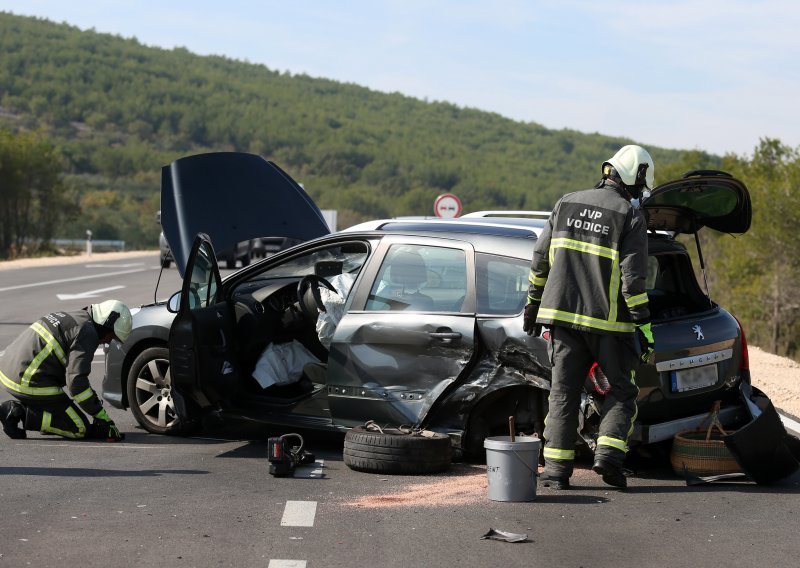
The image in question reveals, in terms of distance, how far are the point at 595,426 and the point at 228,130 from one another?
13242 centimetres

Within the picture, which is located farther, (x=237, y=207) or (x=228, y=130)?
(x=228, y=130)

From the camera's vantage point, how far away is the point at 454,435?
7.51 m

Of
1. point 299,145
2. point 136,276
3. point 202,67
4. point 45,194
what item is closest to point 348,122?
point 299,145

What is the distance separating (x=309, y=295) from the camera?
8.48 m

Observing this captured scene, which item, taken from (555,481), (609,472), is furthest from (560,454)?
(609,472)

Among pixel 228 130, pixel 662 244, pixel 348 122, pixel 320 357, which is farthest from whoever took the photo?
pixel 348 122

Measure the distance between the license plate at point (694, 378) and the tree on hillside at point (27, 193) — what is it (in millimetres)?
41103

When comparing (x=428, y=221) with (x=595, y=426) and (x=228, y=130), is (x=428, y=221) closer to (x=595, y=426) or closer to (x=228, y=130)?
(x=595, y=426)

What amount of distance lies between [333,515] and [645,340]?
2.09 meters

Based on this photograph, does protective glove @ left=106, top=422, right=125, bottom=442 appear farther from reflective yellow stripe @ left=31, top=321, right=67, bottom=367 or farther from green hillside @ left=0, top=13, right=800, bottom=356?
green hillside @ left=0, top=13, right=800, bottom=356

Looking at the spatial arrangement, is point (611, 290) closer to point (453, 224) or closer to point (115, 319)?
point (453, 224)

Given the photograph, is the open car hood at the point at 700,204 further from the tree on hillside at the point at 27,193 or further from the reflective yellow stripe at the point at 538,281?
the tree on hillside at the point at 27,193

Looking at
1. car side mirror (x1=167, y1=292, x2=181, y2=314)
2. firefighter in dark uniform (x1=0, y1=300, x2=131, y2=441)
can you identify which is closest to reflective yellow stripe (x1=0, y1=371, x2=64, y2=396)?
firefighter in dark uniform (x1=0, y1=300, x2=131, y2=441)

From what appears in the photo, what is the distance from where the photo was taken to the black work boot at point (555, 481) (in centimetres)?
700
